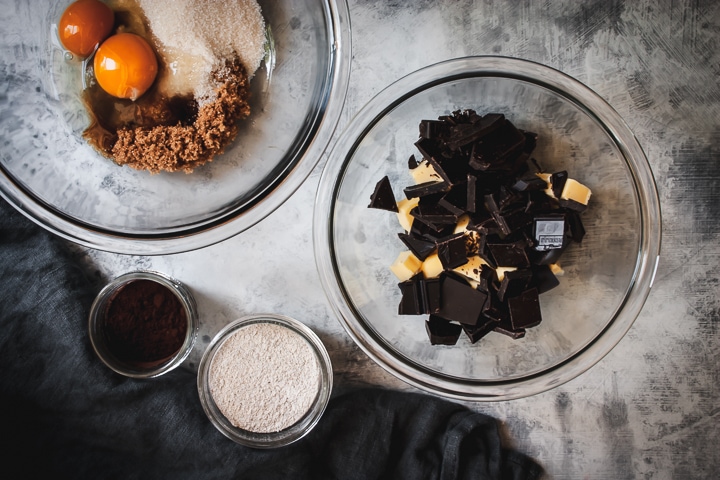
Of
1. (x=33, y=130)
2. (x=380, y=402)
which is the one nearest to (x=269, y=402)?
(x=380, y=402)

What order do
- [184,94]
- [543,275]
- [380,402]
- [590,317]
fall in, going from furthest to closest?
[380,402], [590,317], [543,275], [184,94]

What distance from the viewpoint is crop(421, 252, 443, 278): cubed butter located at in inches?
60.2

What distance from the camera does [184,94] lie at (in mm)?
1413

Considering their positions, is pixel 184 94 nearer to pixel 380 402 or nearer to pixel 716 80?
pixel 380 402

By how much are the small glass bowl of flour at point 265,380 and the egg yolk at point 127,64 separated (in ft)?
2.44

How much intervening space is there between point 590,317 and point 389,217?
647 millimetres

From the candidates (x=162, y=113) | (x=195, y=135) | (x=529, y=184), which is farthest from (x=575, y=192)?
(x=162, y=113)

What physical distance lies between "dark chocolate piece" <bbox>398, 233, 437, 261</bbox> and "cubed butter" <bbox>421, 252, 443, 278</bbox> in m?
0.02

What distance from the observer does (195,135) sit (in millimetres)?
1358

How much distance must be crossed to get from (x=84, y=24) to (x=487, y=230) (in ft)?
3.73

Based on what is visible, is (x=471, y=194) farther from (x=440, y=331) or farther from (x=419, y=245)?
(x=440, y=331)

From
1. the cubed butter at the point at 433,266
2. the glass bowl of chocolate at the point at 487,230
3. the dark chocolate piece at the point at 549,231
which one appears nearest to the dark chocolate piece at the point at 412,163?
the glass bowl of chocolate at the point at 487,230

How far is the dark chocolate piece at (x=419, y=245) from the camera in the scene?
4.96 ft

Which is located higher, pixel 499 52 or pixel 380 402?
pixel 499 52
